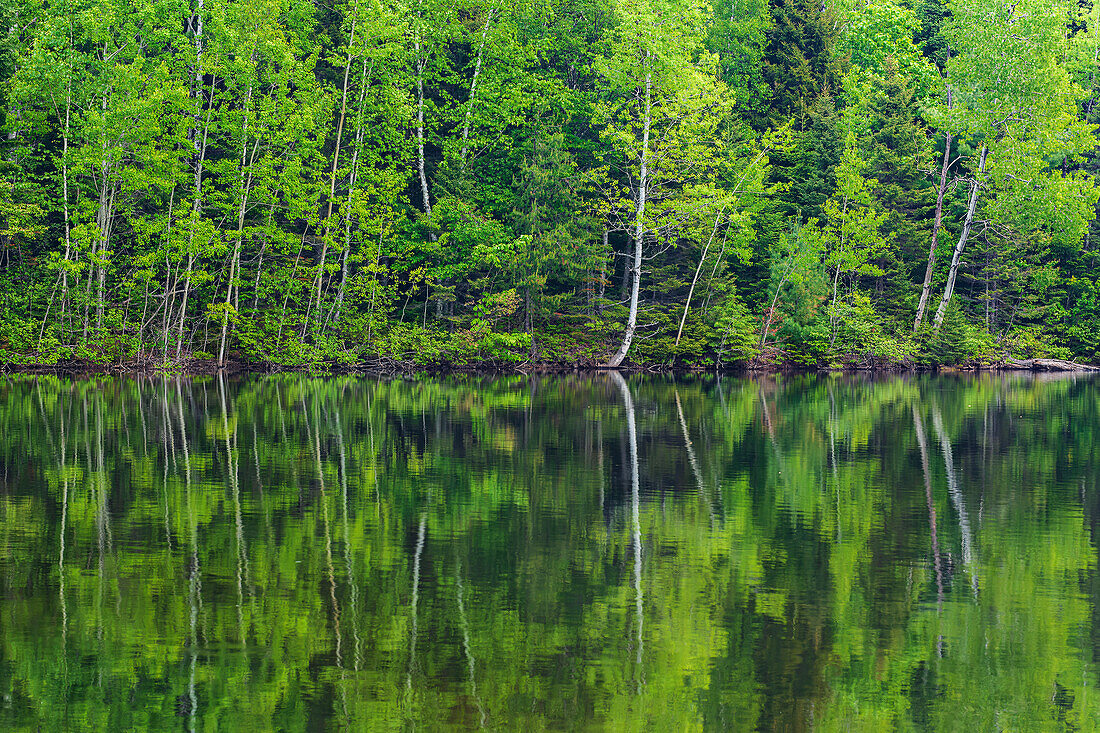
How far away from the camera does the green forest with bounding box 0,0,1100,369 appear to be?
35.7 meters

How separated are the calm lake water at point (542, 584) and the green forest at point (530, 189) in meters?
21.4

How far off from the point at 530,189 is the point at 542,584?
35.8 m

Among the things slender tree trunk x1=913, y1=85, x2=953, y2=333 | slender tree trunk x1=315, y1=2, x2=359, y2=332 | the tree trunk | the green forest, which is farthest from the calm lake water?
slender tree trunk x1=913, y1=85, x2=953, y2=333

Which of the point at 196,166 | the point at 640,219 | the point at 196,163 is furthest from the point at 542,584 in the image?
the point at 640,219

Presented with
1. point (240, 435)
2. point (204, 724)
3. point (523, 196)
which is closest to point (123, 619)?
point (204, 724)

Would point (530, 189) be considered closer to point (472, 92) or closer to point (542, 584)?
point (472, 92)

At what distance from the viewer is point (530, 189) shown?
1673 inches

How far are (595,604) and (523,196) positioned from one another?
36734 mm

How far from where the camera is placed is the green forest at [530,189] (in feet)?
117

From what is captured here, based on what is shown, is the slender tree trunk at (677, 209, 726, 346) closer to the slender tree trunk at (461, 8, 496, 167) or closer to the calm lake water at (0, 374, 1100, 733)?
the slender tree trunk at (461, 8, 496, 167)

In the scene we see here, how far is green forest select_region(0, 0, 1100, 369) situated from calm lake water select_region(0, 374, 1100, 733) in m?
21.4

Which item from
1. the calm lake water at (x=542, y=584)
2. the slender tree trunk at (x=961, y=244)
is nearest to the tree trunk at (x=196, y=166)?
the calm lake water at (x=542, y=584)

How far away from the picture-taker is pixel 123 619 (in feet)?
22.1

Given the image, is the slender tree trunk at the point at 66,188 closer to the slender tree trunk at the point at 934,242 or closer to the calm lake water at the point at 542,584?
the calm lake water at the point at 542,584
